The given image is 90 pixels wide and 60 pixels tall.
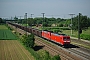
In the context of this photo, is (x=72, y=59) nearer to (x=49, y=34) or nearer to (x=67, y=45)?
(x=67, y=45)

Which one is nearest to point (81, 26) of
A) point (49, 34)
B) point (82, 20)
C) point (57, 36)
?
point (82, 20)

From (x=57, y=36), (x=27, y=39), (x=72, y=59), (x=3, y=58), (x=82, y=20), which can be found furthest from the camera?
(x=82, y=20)

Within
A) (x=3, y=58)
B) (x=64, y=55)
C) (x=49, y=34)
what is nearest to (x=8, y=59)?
(x=3, y=58)

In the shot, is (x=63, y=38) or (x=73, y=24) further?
(x=73, y=24)

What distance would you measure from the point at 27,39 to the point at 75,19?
3099 cm

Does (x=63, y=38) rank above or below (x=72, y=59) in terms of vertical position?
above

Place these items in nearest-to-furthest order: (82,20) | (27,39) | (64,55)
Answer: (64,55) → (27,39) → (82,20)

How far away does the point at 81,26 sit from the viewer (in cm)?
7525

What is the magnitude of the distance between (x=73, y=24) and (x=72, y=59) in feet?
149

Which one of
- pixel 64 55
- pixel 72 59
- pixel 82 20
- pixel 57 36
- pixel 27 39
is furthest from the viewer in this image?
pixel 82 20

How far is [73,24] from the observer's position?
7675cm

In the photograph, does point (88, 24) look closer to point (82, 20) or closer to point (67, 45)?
point (82, 20)

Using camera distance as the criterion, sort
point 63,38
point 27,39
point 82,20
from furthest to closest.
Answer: point 82,20 → point 27,39 → point 63,38

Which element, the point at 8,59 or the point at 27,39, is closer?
the point at 8,59
